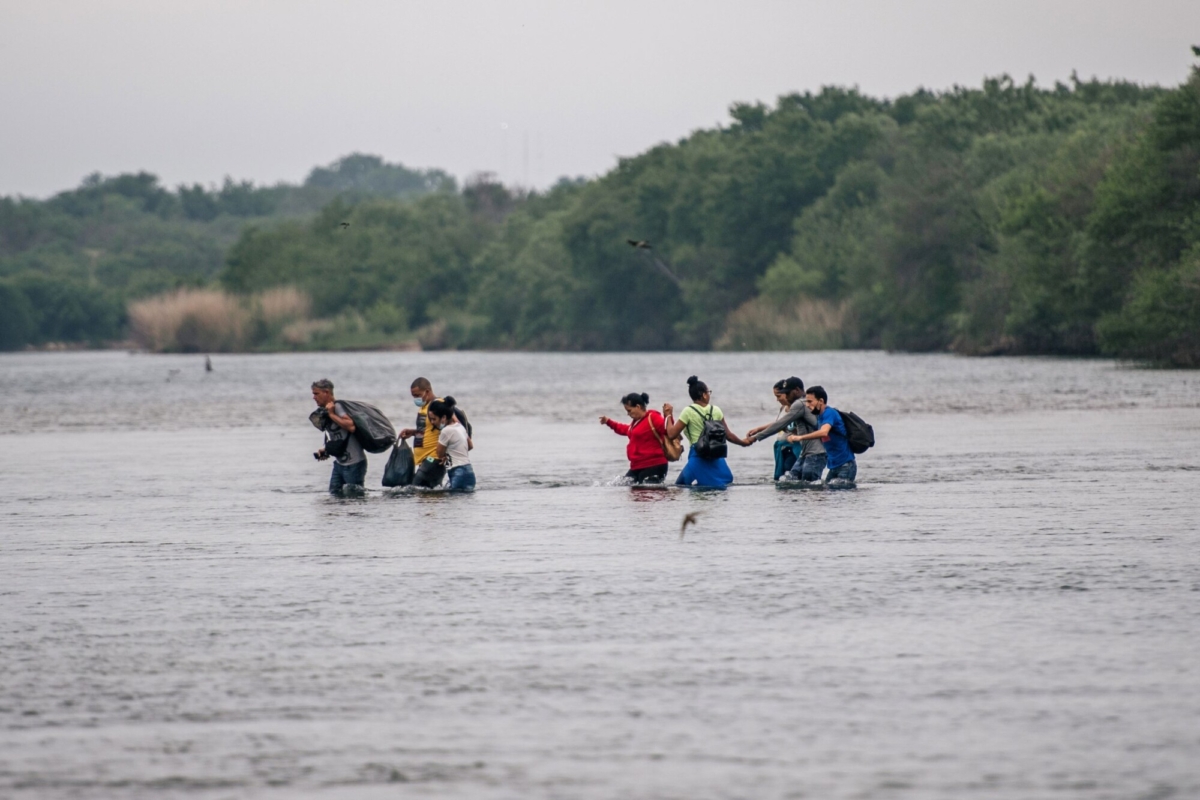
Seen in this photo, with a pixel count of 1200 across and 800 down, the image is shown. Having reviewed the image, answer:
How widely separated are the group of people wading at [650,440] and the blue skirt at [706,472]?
0.01m

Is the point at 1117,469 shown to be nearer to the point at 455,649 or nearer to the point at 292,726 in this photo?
the point at 455,649

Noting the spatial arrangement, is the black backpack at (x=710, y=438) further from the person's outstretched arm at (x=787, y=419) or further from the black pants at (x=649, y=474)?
the black pants at (x=649, y=474)

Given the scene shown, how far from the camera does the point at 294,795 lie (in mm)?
7262

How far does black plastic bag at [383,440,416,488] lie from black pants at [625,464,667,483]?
7.99 ft

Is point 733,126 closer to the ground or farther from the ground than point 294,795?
farther from the ground

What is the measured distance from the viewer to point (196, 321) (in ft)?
402

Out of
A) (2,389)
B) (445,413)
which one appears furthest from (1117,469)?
(2,389)

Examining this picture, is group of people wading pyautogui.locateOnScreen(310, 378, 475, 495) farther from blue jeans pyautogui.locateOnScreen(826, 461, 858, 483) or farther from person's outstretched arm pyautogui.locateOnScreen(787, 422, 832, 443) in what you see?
blue jeans pyautogui.locateOnScreen(826, 461, 858, 483)

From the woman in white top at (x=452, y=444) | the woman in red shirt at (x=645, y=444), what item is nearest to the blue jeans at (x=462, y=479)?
the woman in white top at (x=452, y=444)

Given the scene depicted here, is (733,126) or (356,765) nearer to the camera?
(356,765)

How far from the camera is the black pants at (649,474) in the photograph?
2033 centimetres

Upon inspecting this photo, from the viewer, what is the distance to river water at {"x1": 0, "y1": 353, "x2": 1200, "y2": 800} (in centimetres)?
761

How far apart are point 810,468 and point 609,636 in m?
9.61

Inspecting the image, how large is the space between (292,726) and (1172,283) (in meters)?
50.4
